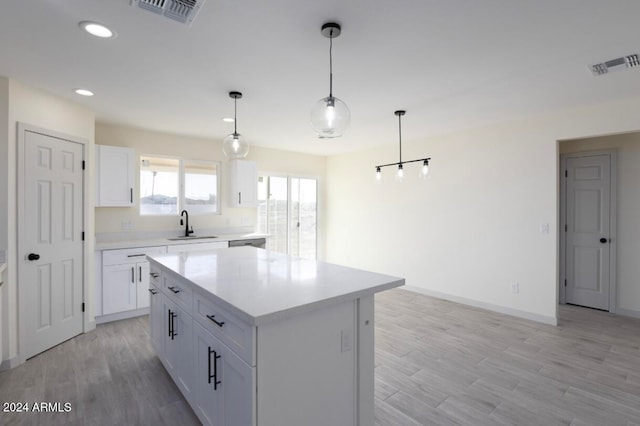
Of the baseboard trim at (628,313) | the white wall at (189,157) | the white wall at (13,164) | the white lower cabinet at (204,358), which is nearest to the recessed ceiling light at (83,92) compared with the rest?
the white wall at (13,164)

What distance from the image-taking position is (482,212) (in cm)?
442

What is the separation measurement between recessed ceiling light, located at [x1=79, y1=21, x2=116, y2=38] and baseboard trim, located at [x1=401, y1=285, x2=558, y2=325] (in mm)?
4955

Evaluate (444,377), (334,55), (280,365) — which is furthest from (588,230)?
(280,365)

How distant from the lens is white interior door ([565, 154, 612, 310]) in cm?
423

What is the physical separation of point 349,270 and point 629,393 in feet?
7.74

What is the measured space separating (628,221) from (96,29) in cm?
594

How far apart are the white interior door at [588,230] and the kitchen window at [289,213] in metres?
4.41

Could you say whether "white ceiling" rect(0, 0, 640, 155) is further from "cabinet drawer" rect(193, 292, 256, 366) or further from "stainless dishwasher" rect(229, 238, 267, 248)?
"stainless dishwasher" rect(229, 238, 267, 248)

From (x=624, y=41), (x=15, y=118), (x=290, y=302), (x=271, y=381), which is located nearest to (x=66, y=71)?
(x=15, y=118)

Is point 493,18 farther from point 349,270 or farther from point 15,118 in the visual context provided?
point 15,118

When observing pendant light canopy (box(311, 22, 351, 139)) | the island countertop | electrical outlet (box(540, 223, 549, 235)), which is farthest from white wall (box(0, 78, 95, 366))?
Answer: electrical outlet (box(540, 223, 549, 235))

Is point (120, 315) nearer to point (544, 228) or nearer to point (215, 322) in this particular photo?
point (215, 322)

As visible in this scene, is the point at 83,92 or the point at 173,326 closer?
the point at 173,326

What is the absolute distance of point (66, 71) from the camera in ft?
8.72
